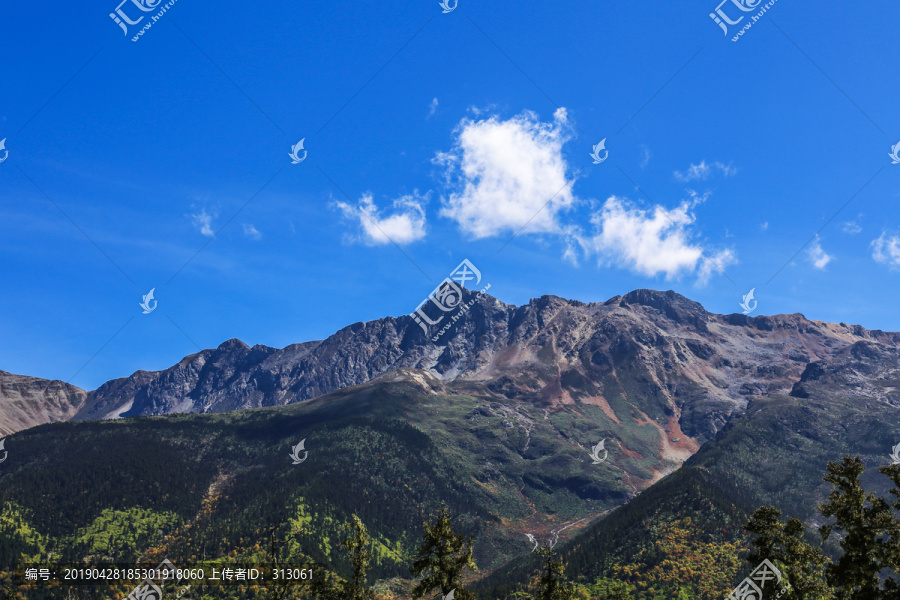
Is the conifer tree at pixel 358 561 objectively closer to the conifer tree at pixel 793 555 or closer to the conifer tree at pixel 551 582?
the conifer tree at pixel 551 582

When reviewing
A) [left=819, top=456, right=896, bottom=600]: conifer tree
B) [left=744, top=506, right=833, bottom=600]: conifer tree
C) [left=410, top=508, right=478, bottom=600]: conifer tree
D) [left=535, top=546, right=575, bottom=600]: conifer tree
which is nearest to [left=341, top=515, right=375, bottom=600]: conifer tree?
[left=410, top=508, right=478, bottom=600]: conifer tree

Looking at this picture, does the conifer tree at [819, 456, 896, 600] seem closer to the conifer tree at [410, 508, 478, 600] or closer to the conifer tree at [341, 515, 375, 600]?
the conifer tree at [410, 508, 478, 600]

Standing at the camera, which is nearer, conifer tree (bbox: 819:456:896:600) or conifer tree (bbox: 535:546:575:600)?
conifer tree (bbox: 819:456:896:600)

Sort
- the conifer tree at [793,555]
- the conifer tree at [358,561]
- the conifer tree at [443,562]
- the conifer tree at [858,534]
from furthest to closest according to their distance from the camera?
the conifer tree at [358,561], the conifer tree at [443,562], the conifer tree at [793,555], the conifer tree at [858,534]

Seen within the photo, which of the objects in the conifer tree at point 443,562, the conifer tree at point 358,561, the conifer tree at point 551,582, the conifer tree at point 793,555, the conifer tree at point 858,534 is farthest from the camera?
the conifer tree at point 358,561

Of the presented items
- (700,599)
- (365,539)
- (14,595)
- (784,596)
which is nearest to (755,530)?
(784,596)

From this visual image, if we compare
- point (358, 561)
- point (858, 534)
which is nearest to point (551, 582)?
point (358, 561)

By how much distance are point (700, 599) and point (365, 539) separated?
18617cm

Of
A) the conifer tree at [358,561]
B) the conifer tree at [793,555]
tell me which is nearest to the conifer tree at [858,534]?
the conifer tree at [793,555]

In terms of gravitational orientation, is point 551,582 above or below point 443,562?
below

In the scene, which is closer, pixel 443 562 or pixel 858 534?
pixel 858 534

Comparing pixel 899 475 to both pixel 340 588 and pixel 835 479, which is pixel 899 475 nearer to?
pixel 835 479

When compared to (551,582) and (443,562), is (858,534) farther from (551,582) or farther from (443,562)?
(443,562)

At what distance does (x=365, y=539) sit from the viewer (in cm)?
5288
